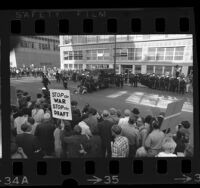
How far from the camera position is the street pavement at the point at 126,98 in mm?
5645

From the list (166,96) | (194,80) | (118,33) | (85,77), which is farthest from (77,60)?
(194,80)

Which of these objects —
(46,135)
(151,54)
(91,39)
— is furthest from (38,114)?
(151,54)

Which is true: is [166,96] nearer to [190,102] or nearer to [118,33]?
[190,102]

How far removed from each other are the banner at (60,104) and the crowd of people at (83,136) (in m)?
0.10

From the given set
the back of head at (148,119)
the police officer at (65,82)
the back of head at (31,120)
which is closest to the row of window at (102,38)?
the police officer at (65,82)

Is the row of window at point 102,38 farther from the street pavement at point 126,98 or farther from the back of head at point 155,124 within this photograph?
the back of head at point 155,124

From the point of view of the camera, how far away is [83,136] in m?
5.60

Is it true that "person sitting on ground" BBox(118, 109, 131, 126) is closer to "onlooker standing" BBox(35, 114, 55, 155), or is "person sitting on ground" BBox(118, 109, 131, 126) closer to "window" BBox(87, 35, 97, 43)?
"onlooker standing" BBox(35, 114, 55, 155)

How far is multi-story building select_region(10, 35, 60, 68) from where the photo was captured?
18.3 feet

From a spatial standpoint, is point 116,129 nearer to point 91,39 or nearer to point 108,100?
point 108,100

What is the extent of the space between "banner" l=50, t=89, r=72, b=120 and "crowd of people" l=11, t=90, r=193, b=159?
102 mm

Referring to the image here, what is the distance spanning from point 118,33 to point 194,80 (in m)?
2.18

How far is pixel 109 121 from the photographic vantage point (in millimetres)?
5707

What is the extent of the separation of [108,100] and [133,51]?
1431 mm
